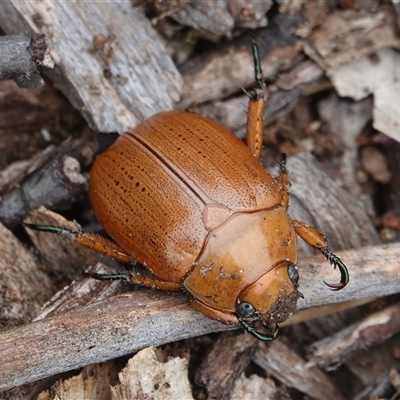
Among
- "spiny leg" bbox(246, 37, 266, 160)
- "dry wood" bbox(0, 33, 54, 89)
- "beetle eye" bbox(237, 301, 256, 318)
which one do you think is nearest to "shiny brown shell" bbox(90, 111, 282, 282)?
"spiny leg" bbox(246, 37, 266, 160)

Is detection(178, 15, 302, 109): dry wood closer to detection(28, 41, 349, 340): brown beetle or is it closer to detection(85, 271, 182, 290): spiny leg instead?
detection(28, 41, 349, 340): brown beetle

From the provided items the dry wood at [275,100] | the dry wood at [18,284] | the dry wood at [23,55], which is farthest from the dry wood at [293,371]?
the dry wood at [23,55]

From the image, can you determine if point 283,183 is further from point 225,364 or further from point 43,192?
point 43,192

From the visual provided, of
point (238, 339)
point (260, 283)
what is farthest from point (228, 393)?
point (260, 283)

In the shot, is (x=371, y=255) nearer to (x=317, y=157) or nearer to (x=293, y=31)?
(x=317, y=157)

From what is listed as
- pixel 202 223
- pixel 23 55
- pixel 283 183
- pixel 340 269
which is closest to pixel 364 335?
pixel 340 269

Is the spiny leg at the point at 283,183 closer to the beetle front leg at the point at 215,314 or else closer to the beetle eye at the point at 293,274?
the beetle eye at the point at 293,274

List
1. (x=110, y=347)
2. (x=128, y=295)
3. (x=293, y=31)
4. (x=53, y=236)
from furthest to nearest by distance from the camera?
1. (x=293, y=31)
2. (x=53, y=236)
3. (x=128, y=295)
4. (x=110, y=347)
